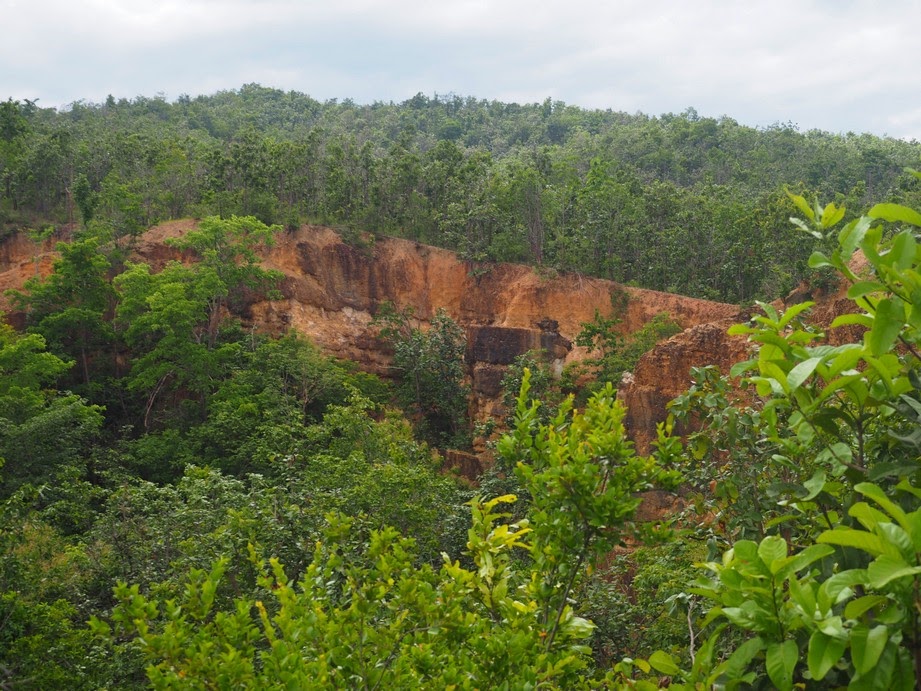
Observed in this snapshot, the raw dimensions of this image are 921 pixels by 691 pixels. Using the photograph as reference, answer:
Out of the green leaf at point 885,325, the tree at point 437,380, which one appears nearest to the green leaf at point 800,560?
the green leaf at point 885,325

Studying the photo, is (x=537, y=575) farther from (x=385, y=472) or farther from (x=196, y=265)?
(x=196, y=265)

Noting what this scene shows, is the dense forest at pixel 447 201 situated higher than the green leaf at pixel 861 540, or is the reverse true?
the dense forest at pixel 447 201

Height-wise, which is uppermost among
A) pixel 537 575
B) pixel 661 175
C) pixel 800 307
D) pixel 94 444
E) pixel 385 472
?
pixel 661 175

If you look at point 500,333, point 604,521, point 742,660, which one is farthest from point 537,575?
point 500,333

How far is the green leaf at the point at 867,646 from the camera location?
1.57m

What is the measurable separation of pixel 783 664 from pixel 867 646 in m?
0.18

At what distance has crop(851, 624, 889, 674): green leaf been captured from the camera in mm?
1571

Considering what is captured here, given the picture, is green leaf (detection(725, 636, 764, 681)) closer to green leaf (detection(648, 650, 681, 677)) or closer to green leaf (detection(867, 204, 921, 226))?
green leaf (detection(648, 650, 681, 677))

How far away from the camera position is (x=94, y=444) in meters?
20.9

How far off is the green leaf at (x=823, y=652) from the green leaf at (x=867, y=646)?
0.03 meters

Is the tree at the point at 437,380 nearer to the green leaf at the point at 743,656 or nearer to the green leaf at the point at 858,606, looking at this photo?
the green leaf at the point at 743,656

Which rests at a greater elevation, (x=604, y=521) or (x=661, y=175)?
(x=661, y=175)

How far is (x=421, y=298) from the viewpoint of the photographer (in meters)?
28.0

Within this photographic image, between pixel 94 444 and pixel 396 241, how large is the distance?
484 inches
